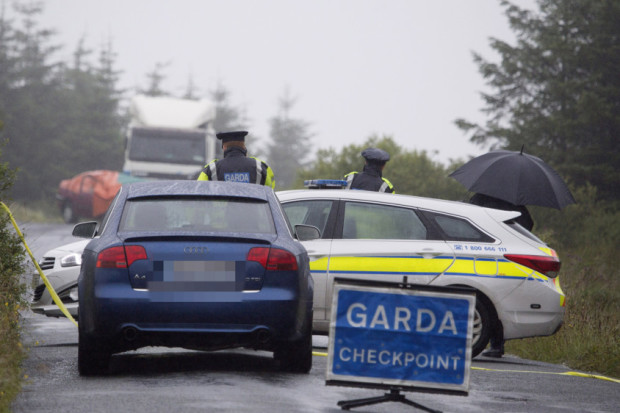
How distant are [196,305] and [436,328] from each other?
1.75 m

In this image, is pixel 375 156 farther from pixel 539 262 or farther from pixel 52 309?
pixel 52 309

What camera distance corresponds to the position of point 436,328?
274 inches

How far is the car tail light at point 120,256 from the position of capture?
7688 mm

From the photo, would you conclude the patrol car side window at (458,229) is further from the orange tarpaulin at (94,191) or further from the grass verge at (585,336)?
the orange tarpaulin at (94,191)

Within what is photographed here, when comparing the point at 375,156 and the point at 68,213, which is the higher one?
the point at 375,156

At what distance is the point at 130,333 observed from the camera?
7.66 m

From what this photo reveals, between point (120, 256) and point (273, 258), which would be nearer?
point (120, 256)

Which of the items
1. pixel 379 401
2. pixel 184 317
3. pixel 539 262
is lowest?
pixel 379 401

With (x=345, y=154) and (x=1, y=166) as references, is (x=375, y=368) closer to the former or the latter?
(x=1, y=166)

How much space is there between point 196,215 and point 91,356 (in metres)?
1.29

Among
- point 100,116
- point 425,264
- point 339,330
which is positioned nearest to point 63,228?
point 425,264

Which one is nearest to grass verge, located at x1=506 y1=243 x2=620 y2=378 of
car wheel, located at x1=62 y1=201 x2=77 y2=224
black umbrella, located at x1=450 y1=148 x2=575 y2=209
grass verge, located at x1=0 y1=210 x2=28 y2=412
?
black umbrella, located at x1=450 y1=148 x2=575 y2=209

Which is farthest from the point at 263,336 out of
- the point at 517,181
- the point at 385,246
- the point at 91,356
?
the point at 517,181

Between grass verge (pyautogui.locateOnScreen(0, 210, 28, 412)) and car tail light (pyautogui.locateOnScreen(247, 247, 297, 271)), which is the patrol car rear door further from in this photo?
grass verge (pyautogui.locateOnScreen(0, 210, 28, 412))
